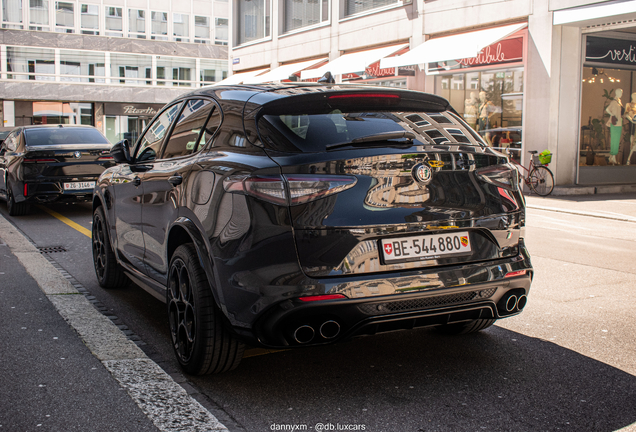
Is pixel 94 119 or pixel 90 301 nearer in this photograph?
pixel 90 301

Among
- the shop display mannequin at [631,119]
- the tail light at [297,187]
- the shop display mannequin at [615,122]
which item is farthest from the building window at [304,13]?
the tail light at [297,187]

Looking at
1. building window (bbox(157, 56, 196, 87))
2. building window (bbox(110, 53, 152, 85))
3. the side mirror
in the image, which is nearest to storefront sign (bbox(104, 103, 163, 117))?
building window (bbox(110, 53, 152, 85))

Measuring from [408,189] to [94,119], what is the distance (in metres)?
47.7

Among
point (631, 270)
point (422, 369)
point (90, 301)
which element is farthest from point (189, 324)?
point (631, 270)

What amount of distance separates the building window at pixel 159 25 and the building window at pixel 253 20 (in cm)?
1923

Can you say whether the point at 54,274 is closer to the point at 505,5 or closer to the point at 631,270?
the point at 631,270

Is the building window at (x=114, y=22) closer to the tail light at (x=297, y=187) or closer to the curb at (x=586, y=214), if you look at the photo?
the curb at (x=586, y=214)

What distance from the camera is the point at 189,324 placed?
382 centimetres

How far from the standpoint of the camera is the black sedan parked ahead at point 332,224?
326 centimetres

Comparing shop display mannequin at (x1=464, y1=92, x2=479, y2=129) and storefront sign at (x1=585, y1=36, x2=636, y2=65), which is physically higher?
storefront sign at (x1=585, y1=36, x2=636, y2=65)

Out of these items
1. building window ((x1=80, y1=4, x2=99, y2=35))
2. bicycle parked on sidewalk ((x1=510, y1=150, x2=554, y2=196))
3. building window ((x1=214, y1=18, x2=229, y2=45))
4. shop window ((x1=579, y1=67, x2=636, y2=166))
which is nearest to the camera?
bicycle parked on sidewalk ((x1=510, y1=150, x2=554, y2=196))

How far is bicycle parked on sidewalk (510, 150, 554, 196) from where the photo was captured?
15.7 m

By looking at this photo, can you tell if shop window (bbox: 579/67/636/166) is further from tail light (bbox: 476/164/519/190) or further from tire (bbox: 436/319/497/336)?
tail light (bbox: 476/164/519/190)

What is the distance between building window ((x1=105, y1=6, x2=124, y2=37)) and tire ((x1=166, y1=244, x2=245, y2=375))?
4906cm
